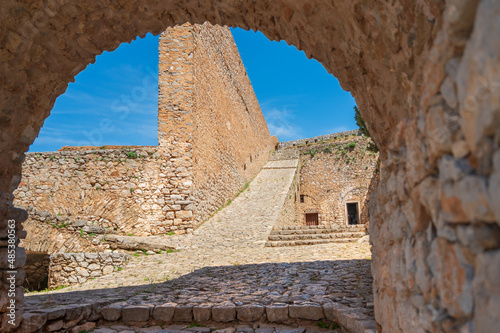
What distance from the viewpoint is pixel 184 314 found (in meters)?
3.90

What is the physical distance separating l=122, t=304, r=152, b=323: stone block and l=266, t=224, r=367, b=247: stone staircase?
5.33m

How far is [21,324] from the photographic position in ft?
10.7

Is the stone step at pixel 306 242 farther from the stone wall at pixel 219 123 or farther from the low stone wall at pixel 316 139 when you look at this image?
the low stone wall at pixel 316 139

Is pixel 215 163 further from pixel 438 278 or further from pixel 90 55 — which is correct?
pixel 438 278

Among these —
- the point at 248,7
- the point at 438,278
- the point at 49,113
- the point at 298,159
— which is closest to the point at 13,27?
the point at 49,113

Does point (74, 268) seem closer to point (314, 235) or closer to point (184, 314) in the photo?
point (184, 314)

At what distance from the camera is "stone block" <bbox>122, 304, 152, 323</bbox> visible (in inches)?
154

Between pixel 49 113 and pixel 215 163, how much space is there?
949 centimetres

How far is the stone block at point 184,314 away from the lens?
3.88m

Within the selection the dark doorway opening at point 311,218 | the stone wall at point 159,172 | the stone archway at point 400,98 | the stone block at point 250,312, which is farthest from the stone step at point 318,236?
the dark doorway opening at point 311,218

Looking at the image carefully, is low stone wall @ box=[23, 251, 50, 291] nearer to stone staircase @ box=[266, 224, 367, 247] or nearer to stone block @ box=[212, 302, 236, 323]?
stone staircase @ box=[266, 224, 367, 247]

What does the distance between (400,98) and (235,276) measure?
4.76m

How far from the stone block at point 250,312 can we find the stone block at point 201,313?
0.37 m

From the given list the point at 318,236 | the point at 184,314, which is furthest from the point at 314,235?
the point at 184,314
